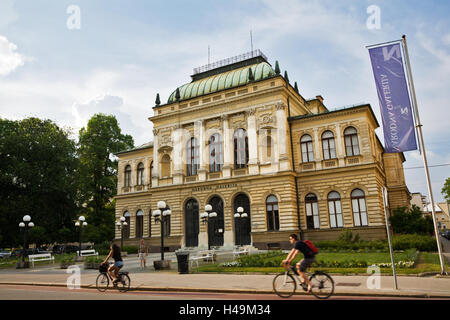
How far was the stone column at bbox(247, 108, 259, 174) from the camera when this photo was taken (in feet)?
117

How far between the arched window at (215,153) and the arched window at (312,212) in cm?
1016

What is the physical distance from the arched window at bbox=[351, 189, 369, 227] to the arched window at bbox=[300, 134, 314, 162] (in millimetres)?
5573

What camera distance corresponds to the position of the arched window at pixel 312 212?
33.9 meters

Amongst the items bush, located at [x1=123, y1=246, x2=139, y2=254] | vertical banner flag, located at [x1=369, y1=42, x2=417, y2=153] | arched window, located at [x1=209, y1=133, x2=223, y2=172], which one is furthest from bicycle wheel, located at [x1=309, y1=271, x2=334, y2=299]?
bush, located at [x1=123, y1=246, x2=139, y2=254]

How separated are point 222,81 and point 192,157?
9664 millimetres

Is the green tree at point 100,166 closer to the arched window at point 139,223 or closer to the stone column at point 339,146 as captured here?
the arched window at point 139,223

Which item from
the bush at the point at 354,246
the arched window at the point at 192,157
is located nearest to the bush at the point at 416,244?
the bush at the point at 354,246

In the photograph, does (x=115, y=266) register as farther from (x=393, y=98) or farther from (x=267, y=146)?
(x=267, y=146)

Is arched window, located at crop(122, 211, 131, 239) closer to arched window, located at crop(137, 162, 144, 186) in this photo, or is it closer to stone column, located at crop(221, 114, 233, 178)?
arched window, located at crop(137, 162, 144, 186)

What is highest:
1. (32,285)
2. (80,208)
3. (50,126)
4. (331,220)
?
(50,126)
